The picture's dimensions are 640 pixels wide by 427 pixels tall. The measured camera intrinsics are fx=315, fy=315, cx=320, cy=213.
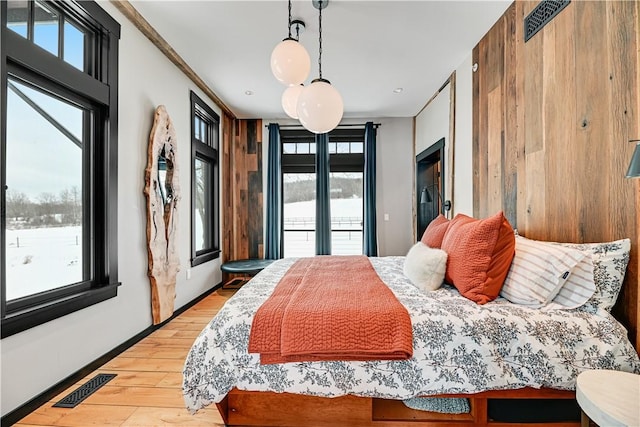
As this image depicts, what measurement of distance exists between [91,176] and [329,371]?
2.13 meters

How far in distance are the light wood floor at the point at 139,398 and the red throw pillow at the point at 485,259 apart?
1491mm

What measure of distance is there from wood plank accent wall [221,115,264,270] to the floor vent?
3825mm

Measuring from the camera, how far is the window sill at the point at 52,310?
5.23ft

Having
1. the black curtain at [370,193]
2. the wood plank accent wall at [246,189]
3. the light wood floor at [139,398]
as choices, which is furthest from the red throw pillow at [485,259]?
the wood plank accent wall at [246,189]

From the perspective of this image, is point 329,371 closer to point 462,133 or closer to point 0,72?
point 0,72

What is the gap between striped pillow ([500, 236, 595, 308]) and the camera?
4.88ft

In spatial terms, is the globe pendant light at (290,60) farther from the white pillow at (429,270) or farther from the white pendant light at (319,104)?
the white pillow at (429,270)

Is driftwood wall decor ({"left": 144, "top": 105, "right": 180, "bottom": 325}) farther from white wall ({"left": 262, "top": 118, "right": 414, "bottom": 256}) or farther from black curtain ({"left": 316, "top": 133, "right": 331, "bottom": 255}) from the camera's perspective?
black curtain ({"left": 316, "top": 133, "right": 331, "bottom": 255})

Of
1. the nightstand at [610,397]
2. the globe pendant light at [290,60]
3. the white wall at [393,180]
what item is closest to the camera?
the nightstand at [610,397]

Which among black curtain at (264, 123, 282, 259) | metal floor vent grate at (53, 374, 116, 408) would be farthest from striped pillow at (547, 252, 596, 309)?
black curtain at (264, 123, 282, 259)

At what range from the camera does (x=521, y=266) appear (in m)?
1.63

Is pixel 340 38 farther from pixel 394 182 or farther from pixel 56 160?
pixel 394 182

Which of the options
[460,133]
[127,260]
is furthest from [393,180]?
[127,260]

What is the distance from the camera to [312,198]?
5.23m
